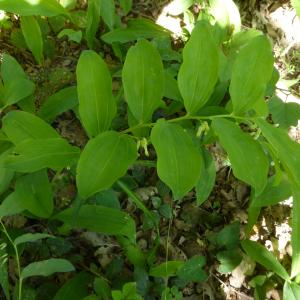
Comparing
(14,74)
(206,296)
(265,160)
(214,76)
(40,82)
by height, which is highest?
(214,76)

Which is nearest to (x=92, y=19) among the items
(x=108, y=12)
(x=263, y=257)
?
(x=108, y=12)

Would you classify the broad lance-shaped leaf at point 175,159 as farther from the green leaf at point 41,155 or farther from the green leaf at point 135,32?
the green leaf at point 135,32

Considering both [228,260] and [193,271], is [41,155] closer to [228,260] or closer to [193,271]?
[193,271]

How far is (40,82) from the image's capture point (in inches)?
89.0

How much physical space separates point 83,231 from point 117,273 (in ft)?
0.82

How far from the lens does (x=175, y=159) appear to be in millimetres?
1396

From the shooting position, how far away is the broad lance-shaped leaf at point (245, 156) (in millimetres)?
1377

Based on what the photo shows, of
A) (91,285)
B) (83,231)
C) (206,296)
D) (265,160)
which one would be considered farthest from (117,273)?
(265,160)

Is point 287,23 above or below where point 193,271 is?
above

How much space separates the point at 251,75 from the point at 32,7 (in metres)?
1.14

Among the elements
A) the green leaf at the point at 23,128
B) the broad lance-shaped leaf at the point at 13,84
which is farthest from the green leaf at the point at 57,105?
the green leaf at the point at 23,128

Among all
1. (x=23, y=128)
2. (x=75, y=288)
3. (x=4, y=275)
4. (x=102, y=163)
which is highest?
(x=102, y=163)

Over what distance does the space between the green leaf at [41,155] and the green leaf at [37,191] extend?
0.18 metres

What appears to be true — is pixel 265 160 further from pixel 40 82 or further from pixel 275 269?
pixel 40 82
